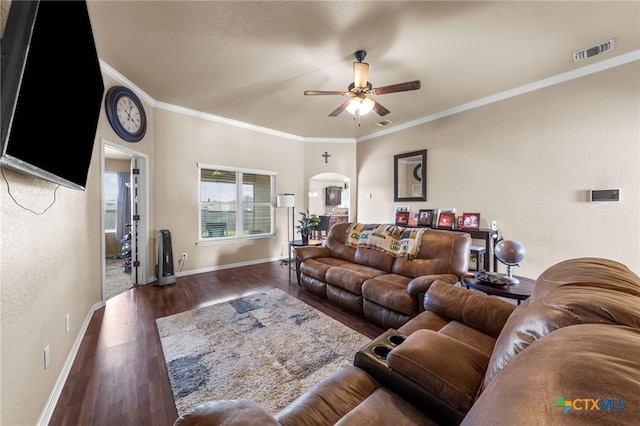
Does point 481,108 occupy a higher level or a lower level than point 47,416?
higher

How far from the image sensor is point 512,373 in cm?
52

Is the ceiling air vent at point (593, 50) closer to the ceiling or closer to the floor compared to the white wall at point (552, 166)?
closer to the ceiling

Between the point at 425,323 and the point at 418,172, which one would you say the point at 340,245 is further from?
the point at 418,172

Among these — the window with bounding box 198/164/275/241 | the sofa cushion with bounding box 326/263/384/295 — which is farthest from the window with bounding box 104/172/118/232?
the sofa cushion with bounding box 326/263/384/295

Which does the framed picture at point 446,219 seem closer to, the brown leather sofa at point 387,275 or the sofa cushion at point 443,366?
the brown leather sofa at point 387,275

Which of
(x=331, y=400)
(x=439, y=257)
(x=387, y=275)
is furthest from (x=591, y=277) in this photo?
(x=387, y=275)

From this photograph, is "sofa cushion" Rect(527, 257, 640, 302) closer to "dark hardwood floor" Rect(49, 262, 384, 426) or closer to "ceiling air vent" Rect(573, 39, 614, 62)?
"dark hardwood floor" Rect(49, 262, 384, 426)

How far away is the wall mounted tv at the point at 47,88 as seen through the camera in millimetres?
926

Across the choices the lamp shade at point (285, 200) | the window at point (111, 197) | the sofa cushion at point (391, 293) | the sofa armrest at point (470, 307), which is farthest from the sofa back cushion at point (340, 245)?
the window at point (111, 197)

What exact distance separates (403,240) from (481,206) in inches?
78.1

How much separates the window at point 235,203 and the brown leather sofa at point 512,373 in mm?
4178

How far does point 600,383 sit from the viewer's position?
40cm

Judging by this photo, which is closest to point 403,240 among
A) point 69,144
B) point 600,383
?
point 600,383

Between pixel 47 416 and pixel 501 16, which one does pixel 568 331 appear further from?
pixel 501 16
